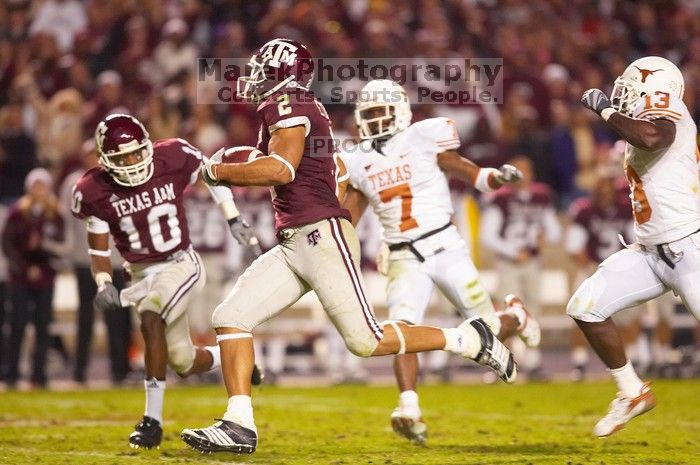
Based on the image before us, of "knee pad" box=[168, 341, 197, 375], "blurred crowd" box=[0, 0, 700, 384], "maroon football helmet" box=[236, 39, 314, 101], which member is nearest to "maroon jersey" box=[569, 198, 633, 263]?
"blurred crowd" box=[0, 0, 700, 384]

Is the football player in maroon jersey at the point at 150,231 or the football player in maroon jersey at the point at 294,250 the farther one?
the football player in maroon jersey at the point at 150,231

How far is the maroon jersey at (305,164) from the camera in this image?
5.81 metres

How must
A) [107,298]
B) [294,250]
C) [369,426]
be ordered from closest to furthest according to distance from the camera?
[294,250], [107,298], [369,426]

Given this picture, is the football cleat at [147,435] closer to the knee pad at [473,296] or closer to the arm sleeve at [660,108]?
the knee pad at [473,296]

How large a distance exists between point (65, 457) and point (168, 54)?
7802 millimetres

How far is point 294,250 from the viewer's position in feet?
19.4

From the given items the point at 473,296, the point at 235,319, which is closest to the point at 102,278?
the point at 235,319

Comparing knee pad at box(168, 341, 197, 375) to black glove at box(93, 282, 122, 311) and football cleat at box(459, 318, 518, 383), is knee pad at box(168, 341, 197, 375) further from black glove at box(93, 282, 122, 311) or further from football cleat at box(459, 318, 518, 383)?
football cleat at box(459, 318, 518, 383)

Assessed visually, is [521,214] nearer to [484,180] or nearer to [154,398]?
[484,180]

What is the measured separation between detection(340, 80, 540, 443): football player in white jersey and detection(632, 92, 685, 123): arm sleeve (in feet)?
4.12

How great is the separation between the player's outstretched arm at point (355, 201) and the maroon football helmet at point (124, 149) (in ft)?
3.84

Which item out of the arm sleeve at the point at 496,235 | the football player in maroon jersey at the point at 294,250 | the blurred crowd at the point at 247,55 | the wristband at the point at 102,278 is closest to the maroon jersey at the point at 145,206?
the wristband at the point at 102,278

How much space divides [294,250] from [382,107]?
1.73 m

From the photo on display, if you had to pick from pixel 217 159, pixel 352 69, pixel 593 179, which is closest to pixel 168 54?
pixel 352 69
